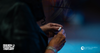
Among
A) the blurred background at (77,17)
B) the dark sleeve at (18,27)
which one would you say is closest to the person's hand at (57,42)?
the dark sleeve at (18,27)

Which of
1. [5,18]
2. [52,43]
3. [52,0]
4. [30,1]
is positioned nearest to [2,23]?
[5,18]

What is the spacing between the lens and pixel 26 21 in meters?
0.29

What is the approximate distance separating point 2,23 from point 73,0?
10.9 feet

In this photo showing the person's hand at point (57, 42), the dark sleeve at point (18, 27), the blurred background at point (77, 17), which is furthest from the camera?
the blurred background at point (77, 17)

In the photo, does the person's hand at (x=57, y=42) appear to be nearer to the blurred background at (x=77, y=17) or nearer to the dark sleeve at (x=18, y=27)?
the dark sleeve at (x=18, y=27)

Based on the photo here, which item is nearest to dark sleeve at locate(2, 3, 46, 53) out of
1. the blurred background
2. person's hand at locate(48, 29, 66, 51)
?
person's hand at locate(48, 29, 66, 51)

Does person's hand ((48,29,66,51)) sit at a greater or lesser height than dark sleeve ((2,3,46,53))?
lesser

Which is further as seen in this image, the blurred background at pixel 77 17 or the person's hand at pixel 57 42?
the blurred background at pixel 77 17

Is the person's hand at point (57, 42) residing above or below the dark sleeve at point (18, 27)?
below

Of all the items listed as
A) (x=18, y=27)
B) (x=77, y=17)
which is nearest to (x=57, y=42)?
(x=18, y=27)

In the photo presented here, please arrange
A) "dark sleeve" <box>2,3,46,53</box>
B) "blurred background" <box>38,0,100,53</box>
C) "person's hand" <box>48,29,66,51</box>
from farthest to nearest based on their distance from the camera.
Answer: "blurred background" <box>38,0,100,53</box> → "person's hand" <box>48,29,66,51</box> → "dark sleeve" <box>2,3,46,53</box>

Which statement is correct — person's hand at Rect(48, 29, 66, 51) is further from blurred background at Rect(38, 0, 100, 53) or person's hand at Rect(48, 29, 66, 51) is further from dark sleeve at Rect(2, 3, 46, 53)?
blurred background at Rect(38, 0, 100, 53)

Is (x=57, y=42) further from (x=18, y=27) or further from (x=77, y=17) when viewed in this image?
(x=77, y=17)

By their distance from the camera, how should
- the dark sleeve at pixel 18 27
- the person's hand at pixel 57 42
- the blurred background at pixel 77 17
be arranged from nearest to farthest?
the dark sleeve at pixel 18 27, the person's hand at pixel 57 42, the blurred background at pixel 77 17
